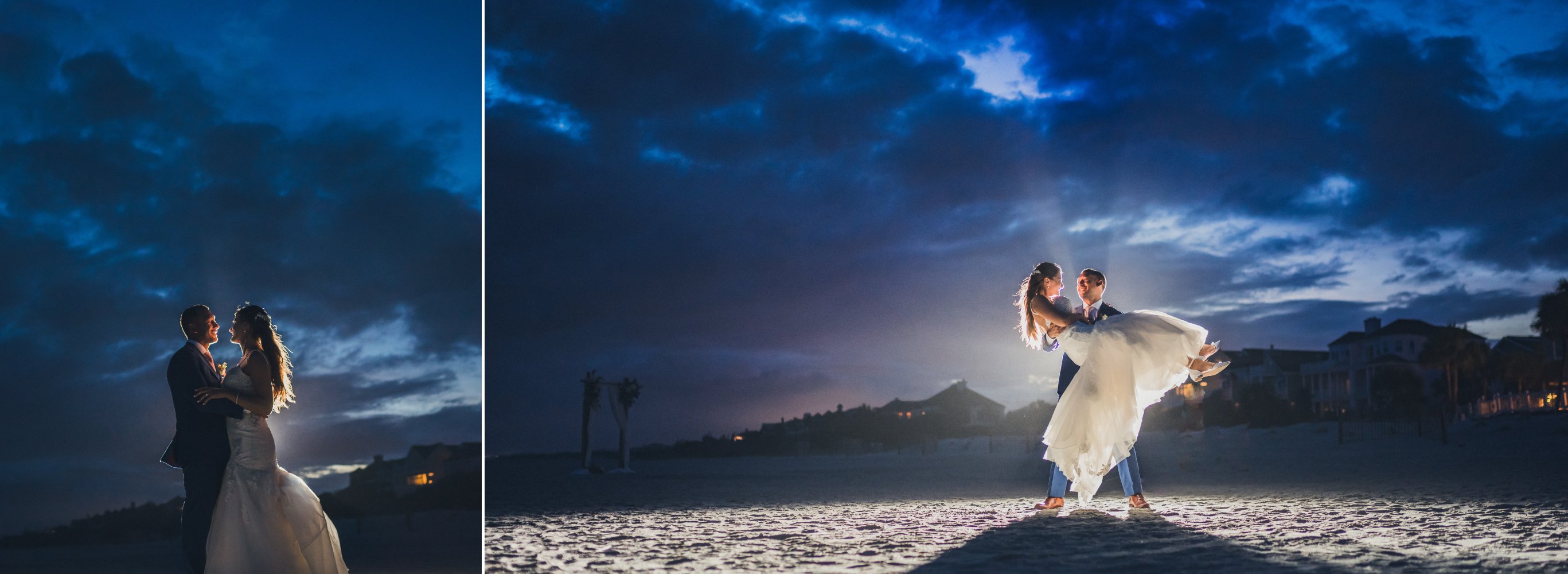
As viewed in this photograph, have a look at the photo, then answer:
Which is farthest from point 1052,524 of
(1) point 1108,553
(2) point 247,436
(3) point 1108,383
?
(2) point 247,436

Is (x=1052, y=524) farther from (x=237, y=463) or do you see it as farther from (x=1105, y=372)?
(x=237, y=463)

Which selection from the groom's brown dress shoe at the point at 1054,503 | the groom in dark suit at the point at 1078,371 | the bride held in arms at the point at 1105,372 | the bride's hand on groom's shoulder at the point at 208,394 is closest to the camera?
the bride's hand on groom's shoulder at the point at 208,394

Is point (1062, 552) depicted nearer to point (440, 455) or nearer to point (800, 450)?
point (440, 455)

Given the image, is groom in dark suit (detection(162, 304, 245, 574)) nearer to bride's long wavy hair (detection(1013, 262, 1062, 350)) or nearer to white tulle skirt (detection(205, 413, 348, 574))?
white tulle skirt (detection(205, 413, 348, 574))

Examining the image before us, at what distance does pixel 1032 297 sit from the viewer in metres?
6.87

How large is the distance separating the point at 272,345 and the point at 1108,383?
17.0 feet

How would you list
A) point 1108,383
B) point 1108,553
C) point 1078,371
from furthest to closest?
point 1078,371 → point 1108,383 → point 1108,553

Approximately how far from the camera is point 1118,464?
7.23 metres

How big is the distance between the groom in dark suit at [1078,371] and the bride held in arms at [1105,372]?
14cm

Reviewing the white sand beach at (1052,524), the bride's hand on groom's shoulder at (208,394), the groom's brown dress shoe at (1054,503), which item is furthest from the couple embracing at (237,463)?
the groom's brown dress shoe at (1054,503)

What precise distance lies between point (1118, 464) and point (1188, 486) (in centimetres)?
509

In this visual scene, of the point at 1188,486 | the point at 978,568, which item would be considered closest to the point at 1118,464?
the point at 978,568

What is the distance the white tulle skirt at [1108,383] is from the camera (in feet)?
21.9

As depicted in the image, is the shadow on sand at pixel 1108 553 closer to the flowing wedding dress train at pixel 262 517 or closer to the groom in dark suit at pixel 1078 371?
the groom in dark suit at pixel 1078 371
